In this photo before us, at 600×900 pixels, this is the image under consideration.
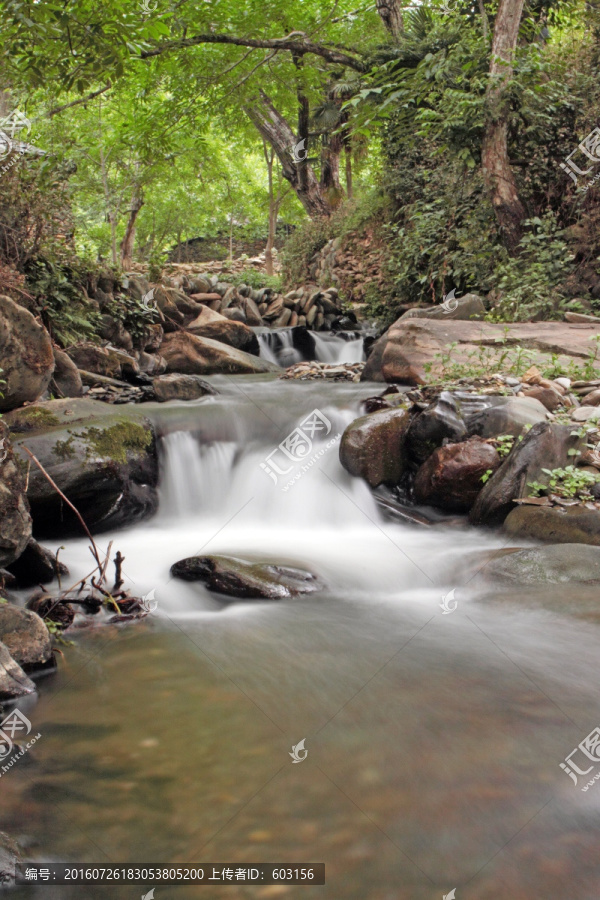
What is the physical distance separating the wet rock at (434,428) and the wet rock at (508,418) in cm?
15

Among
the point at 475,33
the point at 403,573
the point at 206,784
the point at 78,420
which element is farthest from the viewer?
the point at 475,33

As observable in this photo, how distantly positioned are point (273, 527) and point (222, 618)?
2.00 metres

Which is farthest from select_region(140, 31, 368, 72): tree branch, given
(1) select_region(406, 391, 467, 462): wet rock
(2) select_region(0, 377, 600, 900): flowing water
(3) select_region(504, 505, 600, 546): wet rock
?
(3) select_region(504, 505, 600, 546): wet rock

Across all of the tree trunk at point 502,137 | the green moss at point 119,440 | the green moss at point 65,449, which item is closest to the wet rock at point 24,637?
the green moss at point 65,449

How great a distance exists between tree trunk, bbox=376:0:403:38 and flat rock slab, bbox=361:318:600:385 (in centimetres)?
859

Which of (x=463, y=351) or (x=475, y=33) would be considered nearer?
(x=463, y=351)

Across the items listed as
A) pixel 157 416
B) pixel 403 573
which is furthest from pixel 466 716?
pixel 157 416

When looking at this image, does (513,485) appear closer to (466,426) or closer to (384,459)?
(466,426)

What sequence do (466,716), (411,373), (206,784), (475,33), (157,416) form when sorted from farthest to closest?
(475,33) < (411,373) < (157,416) < (466,716) < (206,784)

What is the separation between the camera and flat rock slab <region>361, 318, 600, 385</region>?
23.7 feet

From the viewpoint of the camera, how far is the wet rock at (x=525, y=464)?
4.89m

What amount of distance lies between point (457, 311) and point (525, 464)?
5.15 metres

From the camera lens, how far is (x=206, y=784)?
7.48 feet

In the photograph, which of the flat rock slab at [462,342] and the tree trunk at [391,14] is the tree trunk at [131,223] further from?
the flat rock slab at [462,342]
